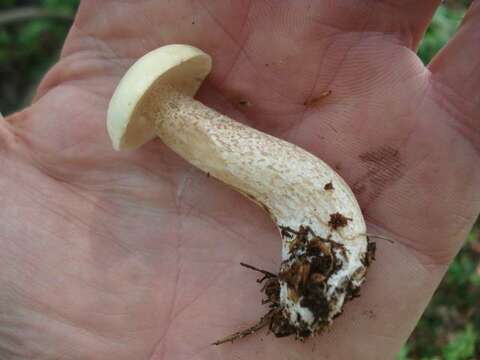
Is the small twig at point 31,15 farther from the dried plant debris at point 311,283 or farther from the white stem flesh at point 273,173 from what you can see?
the dried plant debris at point 311,283

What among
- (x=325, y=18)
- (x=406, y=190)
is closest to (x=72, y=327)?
(x=406, y=190)

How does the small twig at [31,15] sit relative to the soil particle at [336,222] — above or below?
below

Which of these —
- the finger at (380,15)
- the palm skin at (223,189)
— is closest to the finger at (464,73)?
the palm skin at (223,189)

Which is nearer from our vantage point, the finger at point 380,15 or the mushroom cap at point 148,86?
the mushroom cap at point 148,86

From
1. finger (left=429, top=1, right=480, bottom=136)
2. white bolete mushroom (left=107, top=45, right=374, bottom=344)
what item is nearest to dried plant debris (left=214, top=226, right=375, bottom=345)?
white bolete mushroom (left=107, top=45, right=374, bottom=344)

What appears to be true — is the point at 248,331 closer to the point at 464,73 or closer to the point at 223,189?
the point at 223,189

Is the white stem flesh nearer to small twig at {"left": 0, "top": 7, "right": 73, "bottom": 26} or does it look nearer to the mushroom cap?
the mushroom cap

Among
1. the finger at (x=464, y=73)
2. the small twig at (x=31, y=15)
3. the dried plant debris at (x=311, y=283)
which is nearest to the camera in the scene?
the dried plant debris at (x=311, y=283)
